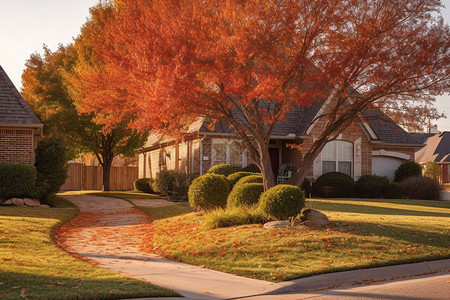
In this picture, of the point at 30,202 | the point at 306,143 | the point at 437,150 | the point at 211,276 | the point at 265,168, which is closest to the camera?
the point at 211,276

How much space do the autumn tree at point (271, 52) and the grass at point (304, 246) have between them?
3.09 meters

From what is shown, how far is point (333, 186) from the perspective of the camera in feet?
83.6

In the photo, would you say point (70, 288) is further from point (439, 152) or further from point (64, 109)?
point (439, 152)

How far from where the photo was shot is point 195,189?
667 inches

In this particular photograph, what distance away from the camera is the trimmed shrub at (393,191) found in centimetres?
2626

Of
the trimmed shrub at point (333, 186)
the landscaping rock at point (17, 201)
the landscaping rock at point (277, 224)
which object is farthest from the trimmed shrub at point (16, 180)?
the trimmed shrub at point (333, 186)

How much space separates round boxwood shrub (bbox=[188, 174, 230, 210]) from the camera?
54.8 ft

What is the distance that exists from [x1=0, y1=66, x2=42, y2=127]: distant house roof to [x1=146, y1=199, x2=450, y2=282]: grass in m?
10.5

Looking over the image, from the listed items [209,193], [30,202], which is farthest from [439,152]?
[30,202]

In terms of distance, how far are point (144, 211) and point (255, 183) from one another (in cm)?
732

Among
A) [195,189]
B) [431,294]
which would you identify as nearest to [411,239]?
[431,294]

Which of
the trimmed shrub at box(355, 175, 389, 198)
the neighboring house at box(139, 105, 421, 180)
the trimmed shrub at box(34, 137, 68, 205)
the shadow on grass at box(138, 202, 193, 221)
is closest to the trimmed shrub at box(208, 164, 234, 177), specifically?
the neighboring house at box(139, 105, 421, 180)

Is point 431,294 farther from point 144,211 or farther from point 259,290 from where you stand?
point 144,211

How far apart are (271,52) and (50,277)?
23.7 feet
